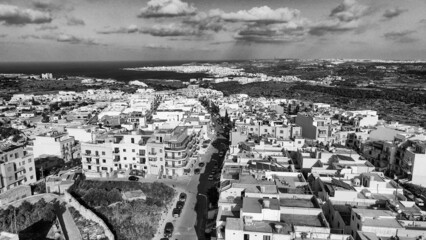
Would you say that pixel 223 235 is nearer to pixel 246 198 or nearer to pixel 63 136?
pixel 246 198

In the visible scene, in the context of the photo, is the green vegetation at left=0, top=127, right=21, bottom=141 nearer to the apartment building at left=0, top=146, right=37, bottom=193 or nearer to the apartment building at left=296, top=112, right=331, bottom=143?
the apartment building at left=0, top=146, right=37, bottom=193

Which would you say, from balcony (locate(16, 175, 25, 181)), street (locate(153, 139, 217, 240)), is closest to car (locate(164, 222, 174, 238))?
street (locate(153, 139, 217, 240))

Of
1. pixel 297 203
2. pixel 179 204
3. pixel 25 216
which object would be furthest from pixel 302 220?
pixel 25 216

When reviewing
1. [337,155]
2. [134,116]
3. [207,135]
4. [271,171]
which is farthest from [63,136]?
[337,155]

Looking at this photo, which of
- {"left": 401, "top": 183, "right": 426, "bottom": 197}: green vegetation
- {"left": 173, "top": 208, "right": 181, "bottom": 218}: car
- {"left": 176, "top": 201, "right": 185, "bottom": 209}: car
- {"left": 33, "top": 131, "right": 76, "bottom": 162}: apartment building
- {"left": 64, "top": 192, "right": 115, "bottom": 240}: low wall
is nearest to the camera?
{"left": 64, "top": 192, "right": 115, "bottom": 240}: low wall

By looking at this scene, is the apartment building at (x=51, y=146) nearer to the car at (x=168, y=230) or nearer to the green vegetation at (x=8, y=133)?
the green vegetation at (x=8, y=133)

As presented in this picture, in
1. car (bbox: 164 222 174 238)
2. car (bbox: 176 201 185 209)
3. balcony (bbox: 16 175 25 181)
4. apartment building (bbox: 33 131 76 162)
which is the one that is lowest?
car (bbox: 164 222 174 238)
